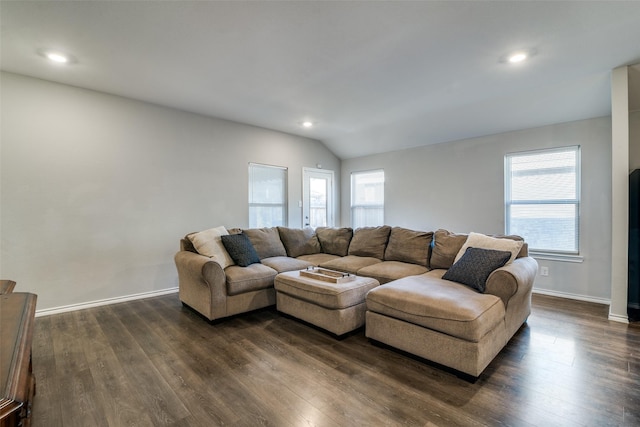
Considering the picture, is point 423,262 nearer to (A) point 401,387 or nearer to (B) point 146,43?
(A) point 401,387

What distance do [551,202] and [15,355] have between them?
5193 mm

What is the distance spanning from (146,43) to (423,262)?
355cm

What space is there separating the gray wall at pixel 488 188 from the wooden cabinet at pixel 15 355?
196 inches

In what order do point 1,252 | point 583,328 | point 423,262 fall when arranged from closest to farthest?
point 583,328 < point 1,252 < point 423,262

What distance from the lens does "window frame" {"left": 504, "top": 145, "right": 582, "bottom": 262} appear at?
3.76 m

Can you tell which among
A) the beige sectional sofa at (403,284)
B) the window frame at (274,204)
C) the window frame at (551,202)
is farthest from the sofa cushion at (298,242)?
the window frame at (551,202)

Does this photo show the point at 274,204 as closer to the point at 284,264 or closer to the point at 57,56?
the point at 284,264

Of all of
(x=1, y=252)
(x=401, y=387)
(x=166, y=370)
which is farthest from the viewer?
(x=1, y=252)

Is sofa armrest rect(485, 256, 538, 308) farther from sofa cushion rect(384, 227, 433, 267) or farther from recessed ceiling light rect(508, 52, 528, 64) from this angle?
recessed ceiling light rect(508, 52, 528, 64)

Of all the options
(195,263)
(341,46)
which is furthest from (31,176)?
(341,46)

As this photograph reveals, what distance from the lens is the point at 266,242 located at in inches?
159

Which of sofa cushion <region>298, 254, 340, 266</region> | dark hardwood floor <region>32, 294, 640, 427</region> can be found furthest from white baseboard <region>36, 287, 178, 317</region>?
sofa cushion <region>298, 254, 340, 266</region>

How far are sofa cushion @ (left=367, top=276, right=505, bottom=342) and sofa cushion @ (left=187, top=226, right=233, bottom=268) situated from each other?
177 cm

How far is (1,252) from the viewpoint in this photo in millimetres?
3000
